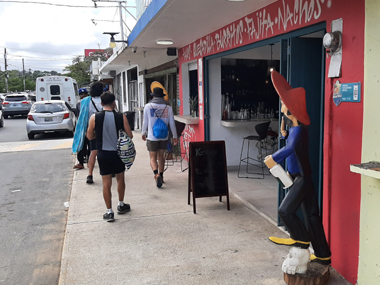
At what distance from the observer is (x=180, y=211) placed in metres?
5.34

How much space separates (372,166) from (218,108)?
204 inches

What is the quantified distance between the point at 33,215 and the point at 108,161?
166 centimetres

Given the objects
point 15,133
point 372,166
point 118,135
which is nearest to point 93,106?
point 118,135

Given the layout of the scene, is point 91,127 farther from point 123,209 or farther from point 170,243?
point 170,243

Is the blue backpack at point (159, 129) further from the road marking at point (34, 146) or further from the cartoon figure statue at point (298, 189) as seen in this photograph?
the road marking at point (34, 146)

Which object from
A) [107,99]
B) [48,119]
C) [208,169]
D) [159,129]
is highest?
[107,99]

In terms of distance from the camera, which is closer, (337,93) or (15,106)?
(337,93)

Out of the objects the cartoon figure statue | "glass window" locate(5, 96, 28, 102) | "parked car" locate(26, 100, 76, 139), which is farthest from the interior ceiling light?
"glass window" locate(5, 96, 28, 102)

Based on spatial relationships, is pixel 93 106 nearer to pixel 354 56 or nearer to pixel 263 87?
pixel 263 87

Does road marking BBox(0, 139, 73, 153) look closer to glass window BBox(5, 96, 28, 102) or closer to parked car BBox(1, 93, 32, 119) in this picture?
parked car BBox(1, 93, 32, 119)

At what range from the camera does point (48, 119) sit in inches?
547

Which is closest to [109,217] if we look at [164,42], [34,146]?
[164,42]

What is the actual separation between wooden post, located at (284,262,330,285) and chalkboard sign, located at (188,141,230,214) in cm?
209

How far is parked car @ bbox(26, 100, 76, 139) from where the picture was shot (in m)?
13.8
